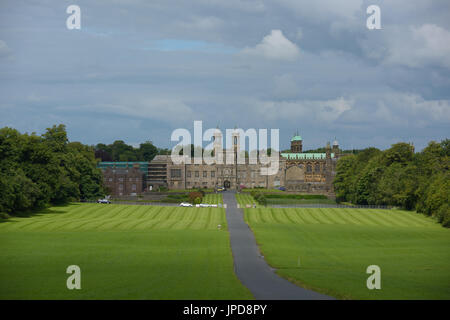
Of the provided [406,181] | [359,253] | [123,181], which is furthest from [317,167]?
[359,253]

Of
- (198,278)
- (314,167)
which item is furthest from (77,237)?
Answer: (314,167)

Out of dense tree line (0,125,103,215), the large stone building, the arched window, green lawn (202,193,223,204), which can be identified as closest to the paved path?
dense tree line (0,125,103,215)

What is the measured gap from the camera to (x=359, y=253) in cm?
4538

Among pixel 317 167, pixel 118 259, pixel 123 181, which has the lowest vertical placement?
pixel 118 259

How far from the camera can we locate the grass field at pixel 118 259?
28.1 metres

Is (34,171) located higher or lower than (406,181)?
higher

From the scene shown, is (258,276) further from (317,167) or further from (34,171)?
(317,167)

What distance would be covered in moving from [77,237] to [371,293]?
1255 inches

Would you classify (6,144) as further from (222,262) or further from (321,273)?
(321,273)

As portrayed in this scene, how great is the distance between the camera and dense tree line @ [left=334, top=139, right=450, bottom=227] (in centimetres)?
7594

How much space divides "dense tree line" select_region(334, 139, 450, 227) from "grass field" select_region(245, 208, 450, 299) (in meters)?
3.82

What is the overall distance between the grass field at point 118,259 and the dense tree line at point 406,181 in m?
32.0

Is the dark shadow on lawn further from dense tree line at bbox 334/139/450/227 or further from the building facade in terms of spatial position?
the building facade

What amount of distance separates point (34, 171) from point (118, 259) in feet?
141
